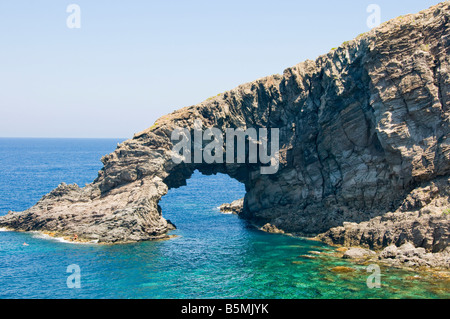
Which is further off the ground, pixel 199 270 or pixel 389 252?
pixel 389 252

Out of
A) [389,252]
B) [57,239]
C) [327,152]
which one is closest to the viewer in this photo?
[389,252]

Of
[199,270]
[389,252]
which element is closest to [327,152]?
[389,252]

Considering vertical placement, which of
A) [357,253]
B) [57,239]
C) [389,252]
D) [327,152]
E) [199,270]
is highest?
[327,152]

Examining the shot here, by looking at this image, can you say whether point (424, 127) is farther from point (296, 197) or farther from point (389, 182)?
point (296, 197)

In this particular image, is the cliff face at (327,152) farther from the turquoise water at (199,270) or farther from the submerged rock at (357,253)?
the turquoise water at (199,270)

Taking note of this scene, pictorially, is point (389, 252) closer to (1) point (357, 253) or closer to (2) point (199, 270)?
(1) point (357, 253)

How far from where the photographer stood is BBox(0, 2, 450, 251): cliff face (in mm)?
64562

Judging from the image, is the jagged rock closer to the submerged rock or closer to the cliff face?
the submerged rock

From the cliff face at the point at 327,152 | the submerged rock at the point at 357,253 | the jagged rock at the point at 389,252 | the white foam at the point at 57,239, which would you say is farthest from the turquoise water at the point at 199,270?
the cliff face at the point at 327,152

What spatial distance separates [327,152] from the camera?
7606 cm

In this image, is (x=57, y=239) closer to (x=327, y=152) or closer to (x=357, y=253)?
(x=357, y=253)

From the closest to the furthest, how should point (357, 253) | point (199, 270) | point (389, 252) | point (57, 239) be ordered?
point (199, 270), point (389, 252), point (357, 253), point (57, 239)

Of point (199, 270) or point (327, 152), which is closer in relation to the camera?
point (199, 270)

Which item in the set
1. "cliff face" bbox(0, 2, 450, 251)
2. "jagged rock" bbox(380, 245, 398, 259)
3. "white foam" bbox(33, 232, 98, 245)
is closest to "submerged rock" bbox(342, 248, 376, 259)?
"jagged rock" bbox(380, 245, 398, 259)
